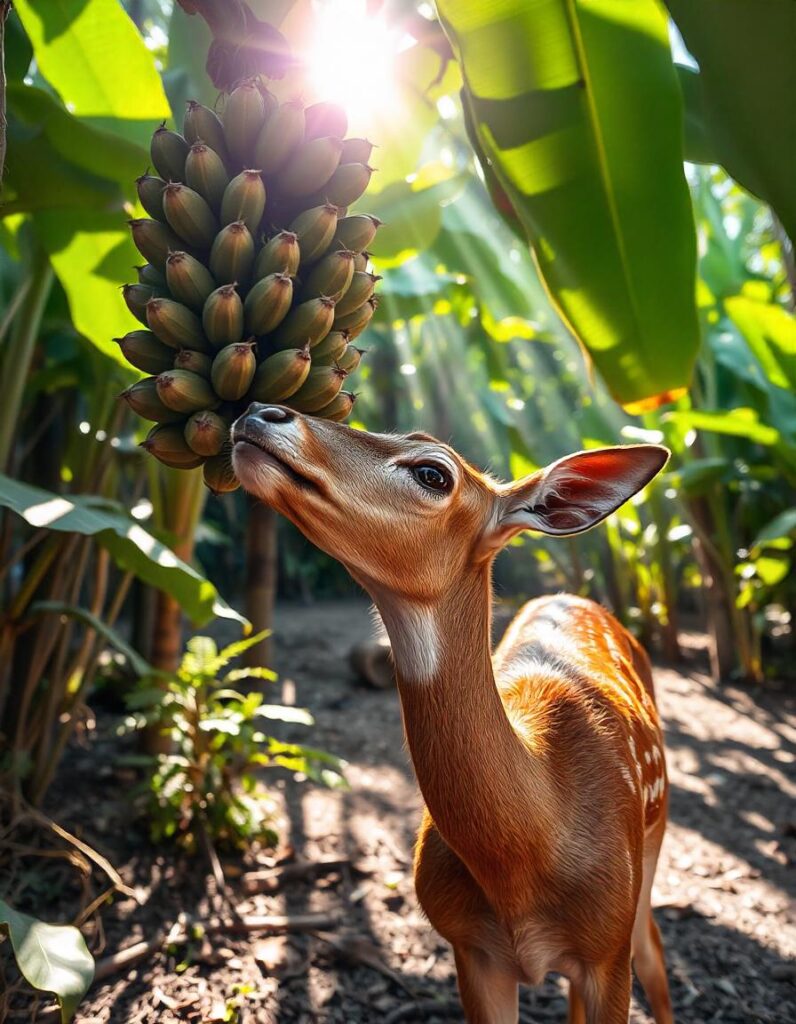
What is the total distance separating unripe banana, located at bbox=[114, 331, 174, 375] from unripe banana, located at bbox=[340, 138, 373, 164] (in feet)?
1.38

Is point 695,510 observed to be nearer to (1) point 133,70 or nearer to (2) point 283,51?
(1) point 133,70

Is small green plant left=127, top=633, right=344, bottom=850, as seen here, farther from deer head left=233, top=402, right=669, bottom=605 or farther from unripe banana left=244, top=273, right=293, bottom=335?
unripe banana left=244, top=273, right=293, bottom=335

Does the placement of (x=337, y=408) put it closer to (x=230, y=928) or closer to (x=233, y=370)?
(x=233, y=370)

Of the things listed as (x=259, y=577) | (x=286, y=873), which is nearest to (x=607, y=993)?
(x=286, y=873)

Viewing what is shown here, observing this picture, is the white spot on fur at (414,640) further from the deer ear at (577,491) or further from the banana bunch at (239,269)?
the banana bunch at (239,269)

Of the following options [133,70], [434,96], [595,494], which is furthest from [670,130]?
[133,70]

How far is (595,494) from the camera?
134 centimetres

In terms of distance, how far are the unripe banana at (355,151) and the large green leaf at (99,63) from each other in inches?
42.6

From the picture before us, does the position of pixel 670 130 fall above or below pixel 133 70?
below

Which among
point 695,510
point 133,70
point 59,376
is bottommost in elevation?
point 695,510

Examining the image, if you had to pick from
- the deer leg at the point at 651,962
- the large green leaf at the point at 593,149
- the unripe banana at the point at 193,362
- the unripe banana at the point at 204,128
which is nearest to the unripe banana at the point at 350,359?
the unripe banana at the point at 193,362

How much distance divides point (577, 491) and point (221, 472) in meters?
0.63

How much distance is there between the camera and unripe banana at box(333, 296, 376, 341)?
125 centimetres

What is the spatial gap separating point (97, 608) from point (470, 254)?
96.8 inches
